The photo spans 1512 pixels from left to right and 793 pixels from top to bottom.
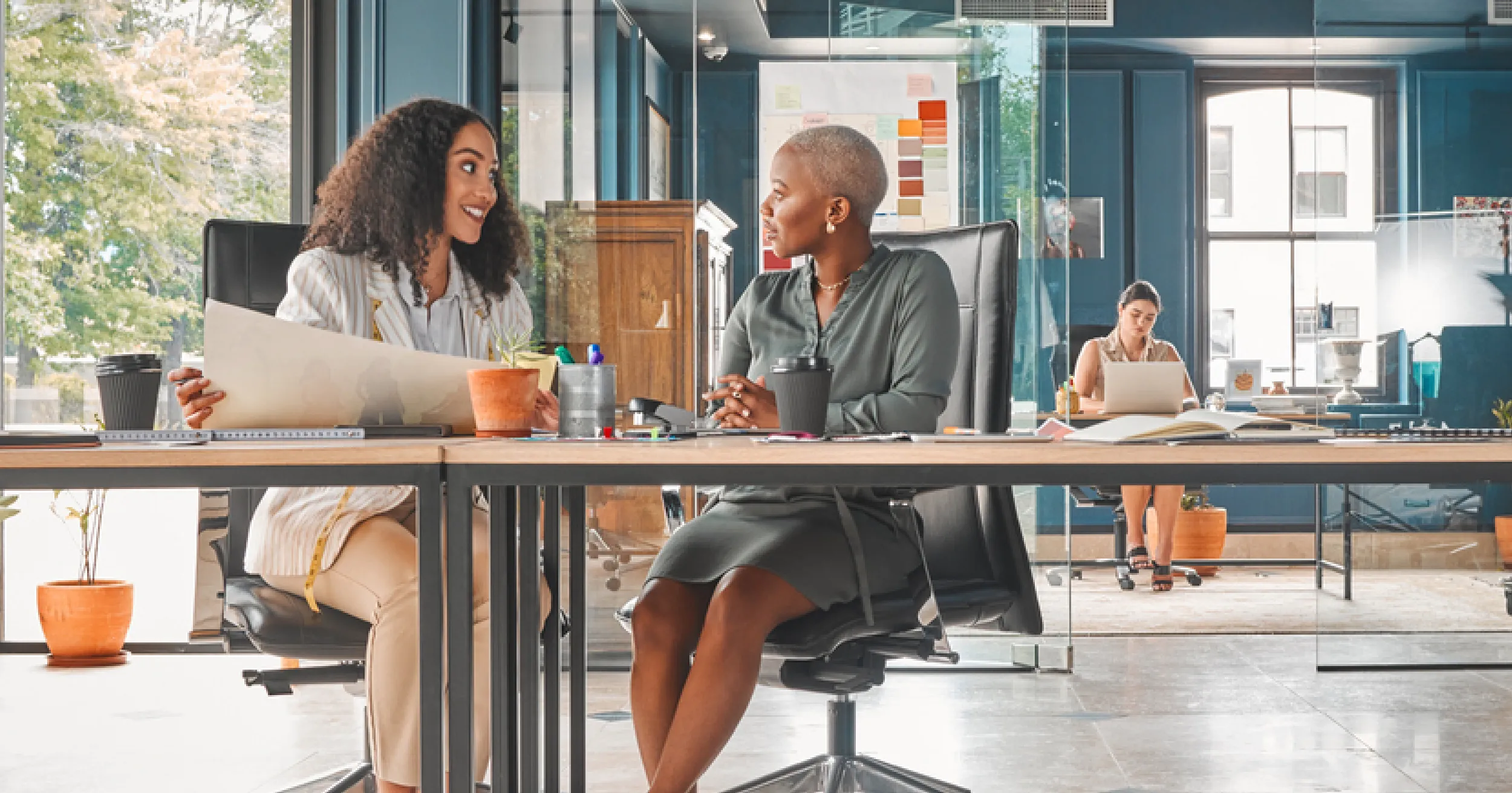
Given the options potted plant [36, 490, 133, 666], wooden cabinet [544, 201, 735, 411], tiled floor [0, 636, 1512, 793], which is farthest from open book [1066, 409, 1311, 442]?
potted plant [36, 490, 133, 666]

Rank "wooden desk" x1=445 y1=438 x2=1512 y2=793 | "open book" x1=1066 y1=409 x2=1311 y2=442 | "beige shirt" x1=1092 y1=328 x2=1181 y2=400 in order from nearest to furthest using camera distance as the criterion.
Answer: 1. "wooden desk" x1=445 y1=438 x2=1512 y2=793
2. "open book" x1=1066 y1=409 x2=1311 y2=442
3. "beige shirt" x1=1092 y1=328 x2=1181 y2=400

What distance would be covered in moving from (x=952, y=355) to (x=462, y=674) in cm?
111

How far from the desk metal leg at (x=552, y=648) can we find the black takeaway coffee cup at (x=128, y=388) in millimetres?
573

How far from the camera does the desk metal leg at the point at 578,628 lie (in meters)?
2.12

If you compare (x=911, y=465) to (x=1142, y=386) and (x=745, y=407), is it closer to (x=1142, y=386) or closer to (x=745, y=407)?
(x=745, y=407)

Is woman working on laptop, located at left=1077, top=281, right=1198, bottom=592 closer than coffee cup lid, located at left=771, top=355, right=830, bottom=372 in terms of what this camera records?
No

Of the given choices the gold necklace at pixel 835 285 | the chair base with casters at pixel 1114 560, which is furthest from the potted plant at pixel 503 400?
the chair base with casters at pixel 1114 560

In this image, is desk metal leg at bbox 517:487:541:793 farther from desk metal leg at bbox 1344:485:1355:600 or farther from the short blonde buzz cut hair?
desk metal leg at bbox 1344:485:1355:600

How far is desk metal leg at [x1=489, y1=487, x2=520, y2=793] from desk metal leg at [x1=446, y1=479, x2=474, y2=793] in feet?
0.80

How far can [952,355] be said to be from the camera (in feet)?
7.07

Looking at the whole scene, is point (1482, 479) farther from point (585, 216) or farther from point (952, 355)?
point (585, 216)

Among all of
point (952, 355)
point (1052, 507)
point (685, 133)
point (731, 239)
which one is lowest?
point (1052, 507)

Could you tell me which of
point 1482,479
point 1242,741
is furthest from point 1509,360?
point 1482,479

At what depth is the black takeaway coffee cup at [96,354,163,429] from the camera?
1.62 m
